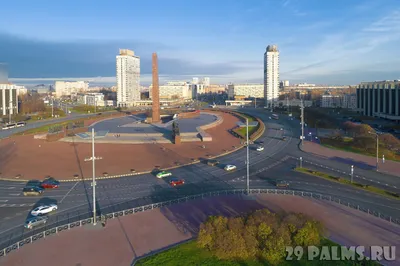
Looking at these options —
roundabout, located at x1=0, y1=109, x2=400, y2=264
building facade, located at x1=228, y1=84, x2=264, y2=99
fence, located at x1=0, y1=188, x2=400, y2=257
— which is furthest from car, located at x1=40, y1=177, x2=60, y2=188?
building facade, located at x1=228, y1=84, x2=264, y2=99

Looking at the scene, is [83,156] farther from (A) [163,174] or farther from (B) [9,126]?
(B) [9,126]

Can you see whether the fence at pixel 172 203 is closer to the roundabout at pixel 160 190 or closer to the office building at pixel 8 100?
the roundabout at pixel 160 190

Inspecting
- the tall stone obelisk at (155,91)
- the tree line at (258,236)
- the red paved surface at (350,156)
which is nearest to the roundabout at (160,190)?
the red paved surface at (350,156)

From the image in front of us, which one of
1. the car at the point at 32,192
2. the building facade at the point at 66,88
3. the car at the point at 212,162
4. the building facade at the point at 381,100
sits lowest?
the car at the point at 32,192

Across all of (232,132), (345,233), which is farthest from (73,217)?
(232,132)

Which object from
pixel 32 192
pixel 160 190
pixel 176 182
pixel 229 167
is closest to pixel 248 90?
pixel 229 167

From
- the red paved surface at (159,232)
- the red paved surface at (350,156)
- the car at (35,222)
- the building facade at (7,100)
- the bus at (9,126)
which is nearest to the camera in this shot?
the red paved surface at (159,232)

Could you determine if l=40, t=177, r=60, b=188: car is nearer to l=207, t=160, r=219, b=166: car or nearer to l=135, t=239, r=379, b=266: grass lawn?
l=207, t=160, r=219, b=166: car

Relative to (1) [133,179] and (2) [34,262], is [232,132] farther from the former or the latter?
(2) [34,262]
